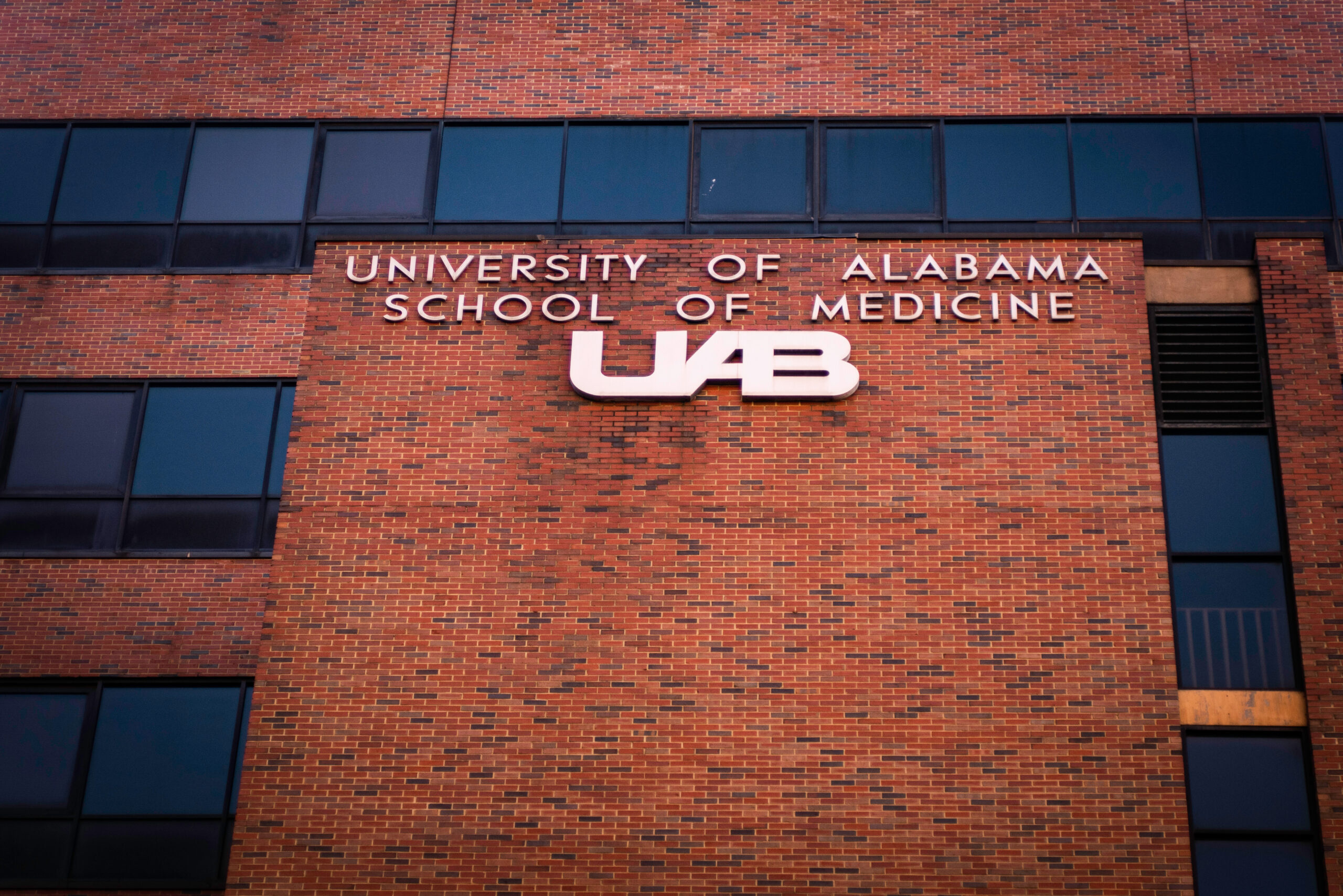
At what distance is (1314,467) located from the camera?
14.3m

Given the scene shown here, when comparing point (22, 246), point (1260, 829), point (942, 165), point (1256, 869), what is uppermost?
point (942, 165)

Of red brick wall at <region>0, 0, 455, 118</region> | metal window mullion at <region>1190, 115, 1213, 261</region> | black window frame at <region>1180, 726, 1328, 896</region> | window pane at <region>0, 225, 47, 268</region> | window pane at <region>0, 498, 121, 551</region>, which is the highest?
red brick wall at <region>0, 0, 455, 118</region>

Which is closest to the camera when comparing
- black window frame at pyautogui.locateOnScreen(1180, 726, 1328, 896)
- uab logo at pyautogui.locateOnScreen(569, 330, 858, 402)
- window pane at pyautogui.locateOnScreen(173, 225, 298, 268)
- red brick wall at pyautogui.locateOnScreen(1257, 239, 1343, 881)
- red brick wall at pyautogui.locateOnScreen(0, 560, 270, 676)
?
black window frame at pyautogui.locateOnScreen(1180, 726, 1328, 896)

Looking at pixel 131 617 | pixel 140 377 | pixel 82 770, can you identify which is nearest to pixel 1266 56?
pixel 140 377

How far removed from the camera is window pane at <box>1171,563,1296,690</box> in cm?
1380

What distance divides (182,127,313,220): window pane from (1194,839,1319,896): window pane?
48.4ft

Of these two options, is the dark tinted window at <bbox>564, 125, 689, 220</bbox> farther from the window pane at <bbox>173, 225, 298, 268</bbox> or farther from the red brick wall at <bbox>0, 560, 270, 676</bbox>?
the red brick wall at <bbox>0, 560, 270, 676</bbox>

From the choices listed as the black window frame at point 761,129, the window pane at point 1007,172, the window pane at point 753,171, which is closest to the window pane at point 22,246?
the black window frame at point 761,129

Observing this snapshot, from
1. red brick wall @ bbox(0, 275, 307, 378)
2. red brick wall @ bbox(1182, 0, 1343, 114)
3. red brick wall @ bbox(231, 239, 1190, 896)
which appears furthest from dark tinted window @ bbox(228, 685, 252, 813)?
red brick wall @ bbox(1182, 0, 1343, 114)

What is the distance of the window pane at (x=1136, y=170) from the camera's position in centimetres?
1695

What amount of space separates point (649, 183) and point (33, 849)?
11887 millimetres

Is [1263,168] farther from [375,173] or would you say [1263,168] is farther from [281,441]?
[281,441]

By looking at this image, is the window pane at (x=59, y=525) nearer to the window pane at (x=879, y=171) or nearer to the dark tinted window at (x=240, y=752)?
the dark tinted window at (x=240, y=752)

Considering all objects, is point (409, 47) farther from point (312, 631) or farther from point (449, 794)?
point (449, 794)
